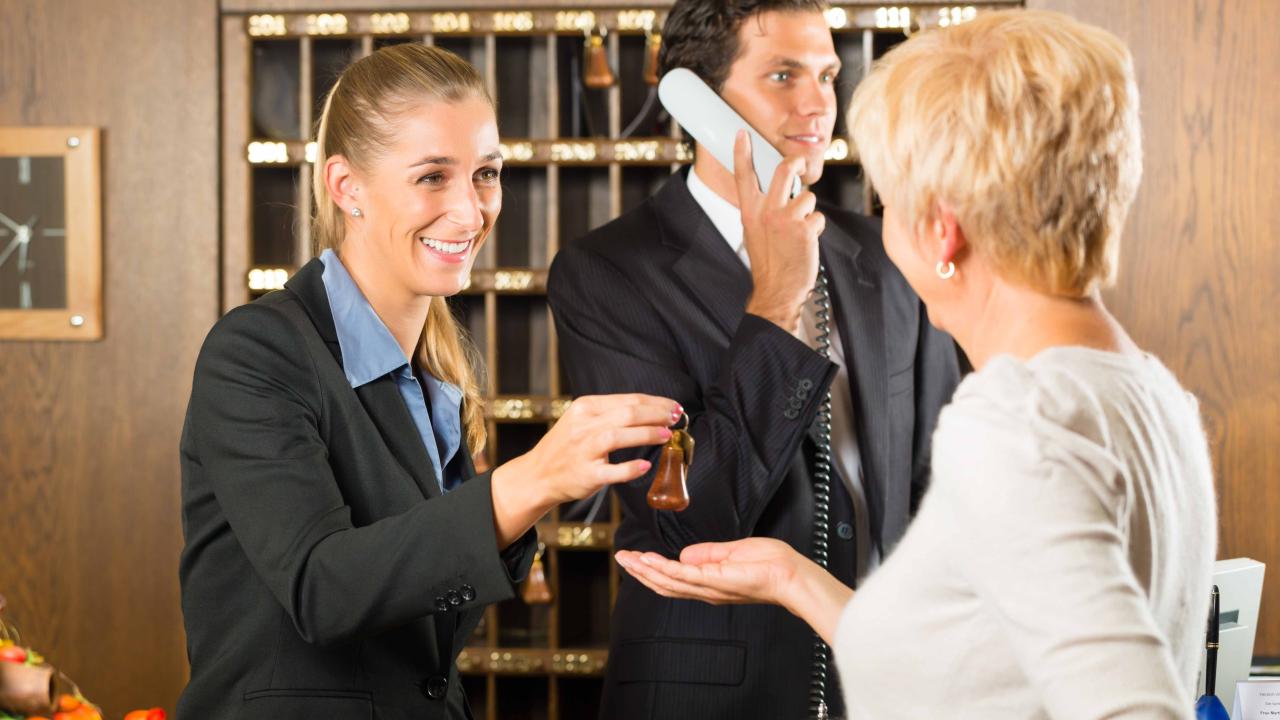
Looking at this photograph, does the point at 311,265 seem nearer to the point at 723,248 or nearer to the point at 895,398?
the point at 723,248

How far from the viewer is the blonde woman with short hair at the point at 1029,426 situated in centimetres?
96

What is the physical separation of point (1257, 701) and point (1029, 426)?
1.13 meters

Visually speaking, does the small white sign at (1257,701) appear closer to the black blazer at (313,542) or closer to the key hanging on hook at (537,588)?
the black blazer at (313,542)

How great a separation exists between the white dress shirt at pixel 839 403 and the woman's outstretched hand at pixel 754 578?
567 mm

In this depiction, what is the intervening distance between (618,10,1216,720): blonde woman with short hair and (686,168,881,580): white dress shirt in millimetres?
803

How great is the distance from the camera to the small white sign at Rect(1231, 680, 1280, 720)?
1837 mm

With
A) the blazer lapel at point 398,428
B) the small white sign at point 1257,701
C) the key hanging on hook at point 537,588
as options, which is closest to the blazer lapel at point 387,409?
the blazer lapel at point 398,428

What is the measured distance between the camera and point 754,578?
144cm

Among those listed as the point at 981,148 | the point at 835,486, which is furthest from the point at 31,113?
the point at 981,148

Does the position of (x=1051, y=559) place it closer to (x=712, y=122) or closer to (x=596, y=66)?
(x=712, y=122)

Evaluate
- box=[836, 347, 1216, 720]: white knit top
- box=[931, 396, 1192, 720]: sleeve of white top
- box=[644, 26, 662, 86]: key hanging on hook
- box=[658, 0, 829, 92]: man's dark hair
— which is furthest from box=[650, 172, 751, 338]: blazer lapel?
box=[931, 396, 1192, 720]: sleeve of white top

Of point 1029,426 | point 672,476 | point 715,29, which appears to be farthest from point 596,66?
point 1029,426

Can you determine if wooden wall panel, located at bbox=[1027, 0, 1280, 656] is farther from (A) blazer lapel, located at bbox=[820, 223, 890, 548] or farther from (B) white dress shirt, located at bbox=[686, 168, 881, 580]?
(B) white dress shirt, located at bbox=[686, 168, 881, 580]

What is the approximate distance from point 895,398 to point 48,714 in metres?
1.37
